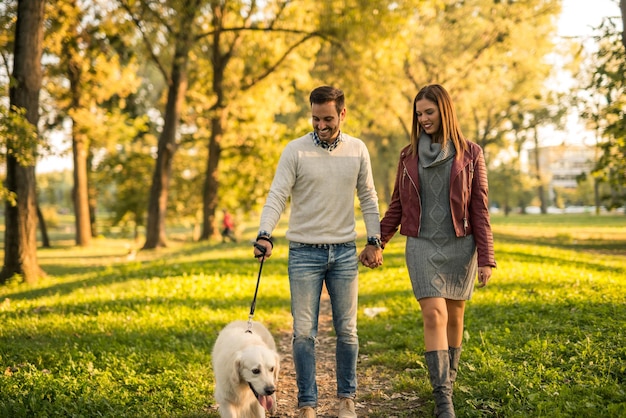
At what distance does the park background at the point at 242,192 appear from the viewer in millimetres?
5504

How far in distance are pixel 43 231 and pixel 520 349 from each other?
31520 mm

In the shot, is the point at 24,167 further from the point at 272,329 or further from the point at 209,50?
the point at 209,50

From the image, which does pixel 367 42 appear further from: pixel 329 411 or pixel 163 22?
pixel 329 411

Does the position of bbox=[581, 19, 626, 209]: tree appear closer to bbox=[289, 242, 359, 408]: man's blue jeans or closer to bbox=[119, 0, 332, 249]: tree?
bbox=[119, 0, 332, 249]: tree

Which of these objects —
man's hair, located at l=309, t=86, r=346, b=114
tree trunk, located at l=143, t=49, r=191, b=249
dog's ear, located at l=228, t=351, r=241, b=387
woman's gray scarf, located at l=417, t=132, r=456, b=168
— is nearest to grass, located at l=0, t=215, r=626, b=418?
dog's ear, located at l=228, t=351, r=241, b=387

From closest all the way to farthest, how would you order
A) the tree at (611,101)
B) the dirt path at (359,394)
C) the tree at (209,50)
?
the dirt path at (359,394) → the tree at (611,101) → the tree at (209,50)

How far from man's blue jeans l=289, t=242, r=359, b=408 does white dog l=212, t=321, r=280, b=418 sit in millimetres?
285

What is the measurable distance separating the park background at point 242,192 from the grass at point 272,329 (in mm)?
33

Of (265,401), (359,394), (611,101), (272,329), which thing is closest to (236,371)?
(265,401)

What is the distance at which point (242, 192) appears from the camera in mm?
27641

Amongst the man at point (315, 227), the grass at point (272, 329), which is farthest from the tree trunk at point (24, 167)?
the man at point (315, 227)

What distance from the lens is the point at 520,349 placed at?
6.00m

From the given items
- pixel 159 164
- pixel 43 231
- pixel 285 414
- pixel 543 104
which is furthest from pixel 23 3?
pixel 543 104

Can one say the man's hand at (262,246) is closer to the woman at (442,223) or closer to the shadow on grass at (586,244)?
the woman at (442,223)
